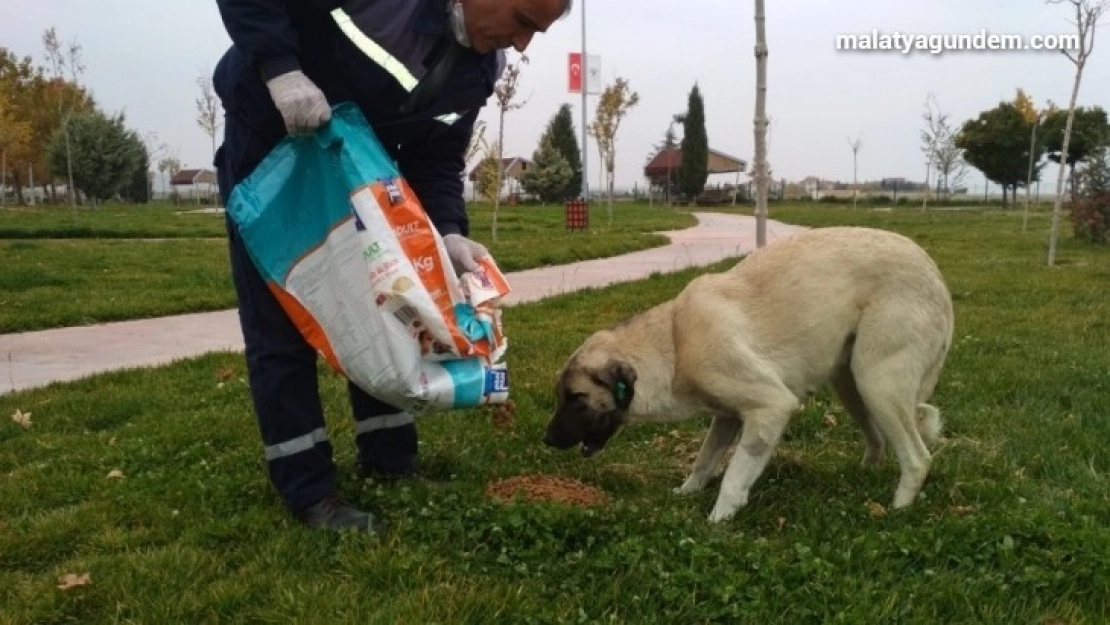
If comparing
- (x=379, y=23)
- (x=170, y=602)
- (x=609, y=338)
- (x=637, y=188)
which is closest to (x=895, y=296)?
(x=609, y=338)

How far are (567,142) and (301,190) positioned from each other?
2272 inches

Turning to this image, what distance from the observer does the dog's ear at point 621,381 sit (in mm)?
3930

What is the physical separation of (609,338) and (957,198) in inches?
2486

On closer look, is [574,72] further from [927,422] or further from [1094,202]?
[927,422]

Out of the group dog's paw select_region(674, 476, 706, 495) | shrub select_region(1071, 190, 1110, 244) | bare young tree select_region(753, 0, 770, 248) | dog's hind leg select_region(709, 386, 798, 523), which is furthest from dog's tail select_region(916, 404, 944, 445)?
shrub select_region(1071, 190, 1110, 244)

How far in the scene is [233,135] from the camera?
3393mm

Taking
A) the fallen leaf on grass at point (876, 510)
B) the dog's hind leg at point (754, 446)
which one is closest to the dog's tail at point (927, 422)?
the fallen leaf on grass at point (876, 510)

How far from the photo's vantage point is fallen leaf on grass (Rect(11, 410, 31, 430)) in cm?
509

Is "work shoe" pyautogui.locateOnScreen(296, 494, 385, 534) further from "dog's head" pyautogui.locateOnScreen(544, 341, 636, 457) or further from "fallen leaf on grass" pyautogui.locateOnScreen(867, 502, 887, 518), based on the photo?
"fallen leaf on grass" pyautogui.locateOnScreen(867, 502, 887, 518)

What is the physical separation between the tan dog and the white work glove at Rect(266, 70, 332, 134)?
1590mm

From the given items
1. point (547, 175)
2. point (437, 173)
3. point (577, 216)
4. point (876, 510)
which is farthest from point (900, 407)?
point (547, 175)

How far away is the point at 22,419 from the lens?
17.0ft

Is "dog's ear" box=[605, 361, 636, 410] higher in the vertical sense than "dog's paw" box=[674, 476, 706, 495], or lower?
higher

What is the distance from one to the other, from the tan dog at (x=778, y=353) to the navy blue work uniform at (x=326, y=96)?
0.99m
